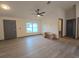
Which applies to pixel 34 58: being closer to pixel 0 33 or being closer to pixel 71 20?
pixel 0 33

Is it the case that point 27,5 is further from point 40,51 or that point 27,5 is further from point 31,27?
point 31,27

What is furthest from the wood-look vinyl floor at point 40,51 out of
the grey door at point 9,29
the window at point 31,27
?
the window at point 31,27

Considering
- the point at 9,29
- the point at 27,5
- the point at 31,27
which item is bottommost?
the point at 9,29

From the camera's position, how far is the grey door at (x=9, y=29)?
25.9 feet

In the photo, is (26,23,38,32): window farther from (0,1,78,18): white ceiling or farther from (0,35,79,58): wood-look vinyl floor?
(0,35,79,58): wood-look vinyl floor

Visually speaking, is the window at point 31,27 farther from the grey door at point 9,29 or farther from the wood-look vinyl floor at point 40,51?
the wood-look vinyl floor at point 40,51

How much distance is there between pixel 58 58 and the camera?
347 cm

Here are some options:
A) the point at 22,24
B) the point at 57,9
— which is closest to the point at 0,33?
the point at 22,24

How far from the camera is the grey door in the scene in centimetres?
790

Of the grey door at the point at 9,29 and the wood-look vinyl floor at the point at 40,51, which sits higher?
the grey door at the point at 9,29

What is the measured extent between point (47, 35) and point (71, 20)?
2970 millimetres

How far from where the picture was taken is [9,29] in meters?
8.17

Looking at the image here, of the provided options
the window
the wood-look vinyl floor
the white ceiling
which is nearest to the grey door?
the white ceiling

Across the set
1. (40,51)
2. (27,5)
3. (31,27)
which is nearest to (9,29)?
(27,5)
